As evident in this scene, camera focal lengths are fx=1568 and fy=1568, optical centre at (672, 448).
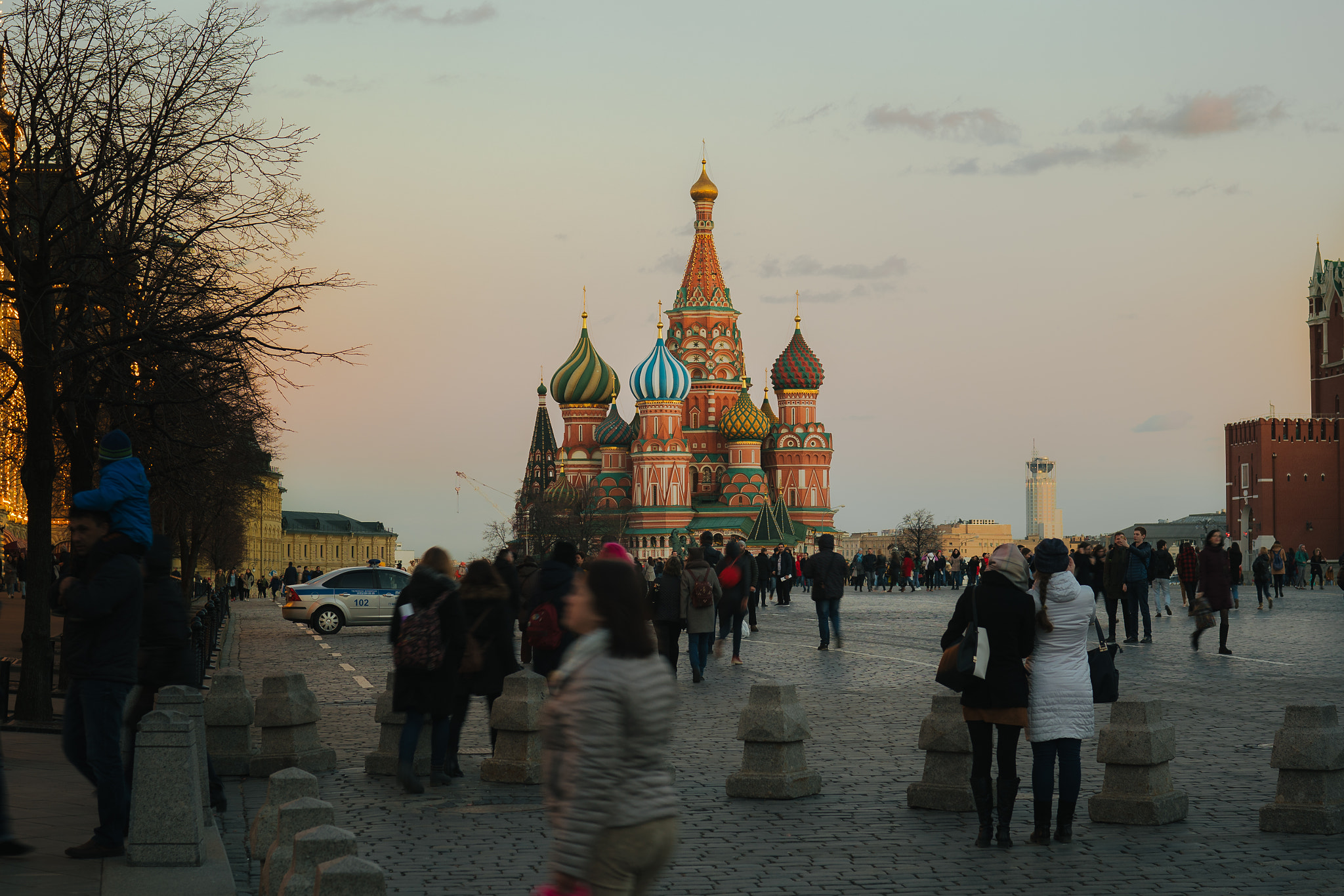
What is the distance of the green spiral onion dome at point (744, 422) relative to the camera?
4190 inches

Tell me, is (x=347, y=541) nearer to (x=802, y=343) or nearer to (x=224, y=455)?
(x=802, y=343)

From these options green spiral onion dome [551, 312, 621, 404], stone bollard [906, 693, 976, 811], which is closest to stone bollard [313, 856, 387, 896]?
stone bollard [906, 693, 976, 811]

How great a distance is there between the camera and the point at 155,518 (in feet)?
107

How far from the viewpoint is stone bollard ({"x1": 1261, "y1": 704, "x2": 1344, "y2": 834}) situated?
851cm

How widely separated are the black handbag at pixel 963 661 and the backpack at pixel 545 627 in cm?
425

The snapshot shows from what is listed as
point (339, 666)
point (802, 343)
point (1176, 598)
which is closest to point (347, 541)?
point (802, 343)

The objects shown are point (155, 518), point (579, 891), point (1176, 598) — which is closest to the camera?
point (579, 891)

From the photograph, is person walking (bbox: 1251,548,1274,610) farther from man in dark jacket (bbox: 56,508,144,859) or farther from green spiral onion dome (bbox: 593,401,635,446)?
green spiral onion dome (bbox: 593,401,635,446)

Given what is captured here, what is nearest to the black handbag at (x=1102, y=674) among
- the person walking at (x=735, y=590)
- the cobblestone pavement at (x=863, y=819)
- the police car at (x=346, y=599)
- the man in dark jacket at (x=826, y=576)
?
the cobblestone pavement at (x=863, y=819)

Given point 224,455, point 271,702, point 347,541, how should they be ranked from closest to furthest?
point 271,702
point 224,455
point 347,541

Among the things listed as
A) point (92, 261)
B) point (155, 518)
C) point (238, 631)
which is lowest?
point (238, 631)

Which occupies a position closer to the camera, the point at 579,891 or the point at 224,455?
the point at 579,891

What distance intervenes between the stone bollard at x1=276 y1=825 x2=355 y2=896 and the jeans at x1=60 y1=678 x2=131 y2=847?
7.51ft

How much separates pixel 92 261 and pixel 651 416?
296ft
